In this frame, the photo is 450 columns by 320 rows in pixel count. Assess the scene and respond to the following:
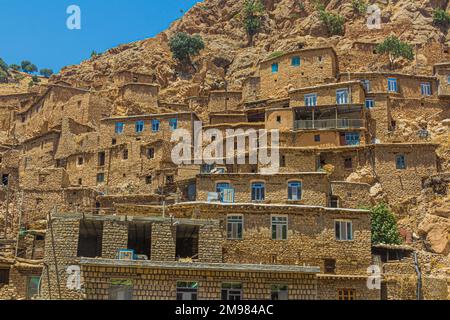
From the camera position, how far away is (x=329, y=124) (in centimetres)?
5956

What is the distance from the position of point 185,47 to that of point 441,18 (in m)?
33.0

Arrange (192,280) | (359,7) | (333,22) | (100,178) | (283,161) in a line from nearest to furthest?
(192,280) → (283,161) → (100,178) → (333,22) → (359,7)

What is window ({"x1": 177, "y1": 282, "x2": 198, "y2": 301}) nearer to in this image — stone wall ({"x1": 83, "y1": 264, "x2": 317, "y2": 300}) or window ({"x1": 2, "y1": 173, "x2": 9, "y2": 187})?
stone wall ({"x1": 83, "y1": 264, "x2": 317, "y2": 300})

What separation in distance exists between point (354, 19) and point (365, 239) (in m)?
50.5

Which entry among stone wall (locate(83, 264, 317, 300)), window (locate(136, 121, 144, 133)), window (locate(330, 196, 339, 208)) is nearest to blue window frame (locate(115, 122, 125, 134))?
window (locate(136, 121, 144, 133))

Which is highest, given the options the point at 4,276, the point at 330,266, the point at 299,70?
the point at 299,70

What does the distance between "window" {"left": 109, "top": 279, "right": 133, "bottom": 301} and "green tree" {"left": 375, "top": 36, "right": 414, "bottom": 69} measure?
5042 cm

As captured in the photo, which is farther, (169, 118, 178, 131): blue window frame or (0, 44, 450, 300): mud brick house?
(169, 118, 178, 131): blue window frame

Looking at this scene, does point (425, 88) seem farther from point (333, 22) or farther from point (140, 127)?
point (140, 127)

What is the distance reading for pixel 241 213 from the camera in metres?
41.7

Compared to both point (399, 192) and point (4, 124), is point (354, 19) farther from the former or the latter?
point (4, 124)

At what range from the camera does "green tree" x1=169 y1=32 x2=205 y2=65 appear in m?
86.7

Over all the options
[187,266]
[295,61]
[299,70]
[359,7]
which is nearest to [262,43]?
[359,7]

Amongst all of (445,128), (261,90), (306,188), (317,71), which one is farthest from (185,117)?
(445,128)
